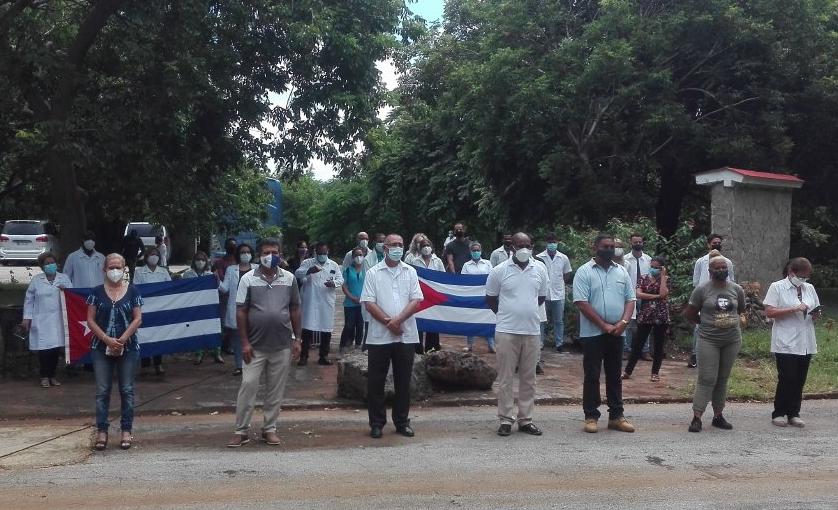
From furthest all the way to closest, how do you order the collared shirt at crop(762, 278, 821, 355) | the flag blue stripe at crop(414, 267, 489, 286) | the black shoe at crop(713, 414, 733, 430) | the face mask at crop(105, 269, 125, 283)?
the flag blue stripe at crop(414, 267, 489, 286) → the collared shirt at crop(762, 278, 821, 355) → the black shoe at crop(713, 414, 733, 430) → the face mask at crop(105, 269, 125, 283)

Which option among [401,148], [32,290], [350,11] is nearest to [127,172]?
[32,290]

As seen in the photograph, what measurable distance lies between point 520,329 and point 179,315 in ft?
17.3

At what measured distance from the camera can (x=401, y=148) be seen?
31.6 metres

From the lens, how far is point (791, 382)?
9305 mm

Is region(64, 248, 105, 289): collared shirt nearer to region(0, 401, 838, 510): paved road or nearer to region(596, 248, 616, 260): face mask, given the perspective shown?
region(0, 401, 838, 510): paved road

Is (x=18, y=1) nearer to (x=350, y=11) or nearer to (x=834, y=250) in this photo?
(x=350, y=11)

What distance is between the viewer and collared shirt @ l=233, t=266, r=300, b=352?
27.3 ft

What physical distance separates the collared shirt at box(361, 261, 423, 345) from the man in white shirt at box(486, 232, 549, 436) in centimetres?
91

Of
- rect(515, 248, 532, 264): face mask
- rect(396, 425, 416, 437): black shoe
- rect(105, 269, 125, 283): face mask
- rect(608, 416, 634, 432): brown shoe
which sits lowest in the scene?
rect(396, 425, 416, 437): black shoe

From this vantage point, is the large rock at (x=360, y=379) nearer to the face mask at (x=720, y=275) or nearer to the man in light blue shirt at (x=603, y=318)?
the man in light blue shirt at (x=603, y=318)

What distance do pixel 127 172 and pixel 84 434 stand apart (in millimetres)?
5569

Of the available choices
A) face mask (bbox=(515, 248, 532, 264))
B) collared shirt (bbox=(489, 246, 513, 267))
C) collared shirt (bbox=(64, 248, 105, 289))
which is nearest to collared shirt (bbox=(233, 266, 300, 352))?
face mask (bbox=(515, 248, 532, 264))

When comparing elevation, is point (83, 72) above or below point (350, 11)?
below

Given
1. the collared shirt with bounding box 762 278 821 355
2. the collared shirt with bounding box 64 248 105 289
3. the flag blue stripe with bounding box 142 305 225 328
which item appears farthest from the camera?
the collared shirt with bounding box 64 248 105 289
